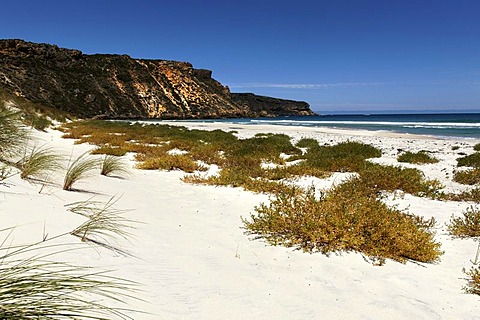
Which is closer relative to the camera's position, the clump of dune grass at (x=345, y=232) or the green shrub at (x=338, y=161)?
→ the clump of dune grass at (x=345, y=232)

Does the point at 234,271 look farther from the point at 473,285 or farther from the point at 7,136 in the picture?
the point at 7,136

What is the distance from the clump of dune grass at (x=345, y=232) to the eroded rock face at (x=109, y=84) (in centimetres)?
5908

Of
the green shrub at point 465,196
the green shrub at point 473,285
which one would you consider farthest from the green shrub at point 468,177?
the green shrub at point 473,285

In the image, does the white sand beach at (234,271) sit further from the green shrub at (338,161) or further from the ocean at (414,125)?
the ocean at (414,125)

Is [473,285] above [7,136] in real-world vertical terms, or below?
below

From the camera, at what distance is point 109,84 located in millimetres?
74688

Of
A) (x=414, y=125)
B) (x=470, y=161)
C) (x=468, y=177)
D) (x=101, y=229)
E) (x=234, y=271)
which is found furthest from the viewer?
(x=414, y=125)

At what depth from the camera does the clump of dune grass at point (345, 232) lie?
4.09 meters

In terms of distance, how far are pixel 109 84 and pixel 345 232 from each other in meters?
79.8

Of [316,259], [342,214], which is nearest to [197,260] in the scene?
[316,259]

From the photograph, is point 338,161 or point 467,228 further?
point 338,161

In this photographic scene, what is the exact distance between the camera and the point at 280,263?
374 cm

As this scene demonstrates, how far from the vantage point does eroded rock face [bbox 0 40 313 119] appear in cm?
6097

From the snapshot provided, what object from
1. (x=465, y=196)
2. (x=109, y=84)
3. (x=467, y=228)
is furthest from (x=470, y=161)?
(x=109, y=84)
